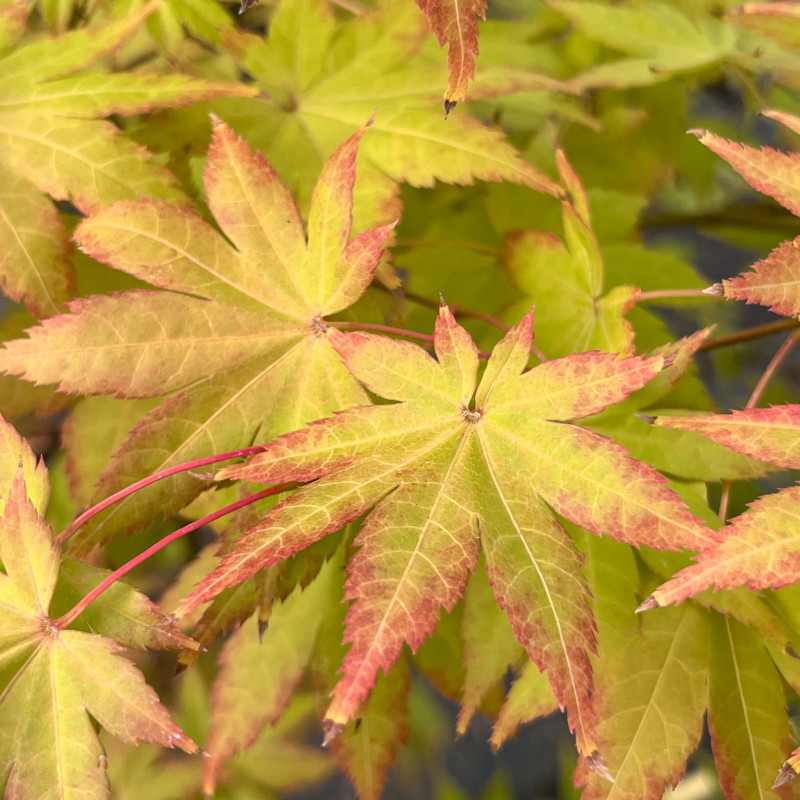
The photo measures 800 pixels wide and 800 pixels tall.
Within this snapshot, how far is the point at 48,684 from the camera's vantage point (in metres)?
0.60

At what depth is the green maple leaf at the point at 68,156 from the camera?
28.1 inches

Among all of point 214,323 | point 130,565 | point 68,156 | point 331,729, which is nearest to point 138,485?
point 130,565

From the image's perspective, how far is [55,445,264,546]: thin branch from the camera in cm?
61

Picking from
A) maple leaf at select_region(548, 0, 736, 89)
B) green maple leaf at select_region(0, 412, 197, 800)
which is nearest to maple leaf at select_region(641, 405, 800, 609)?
green maple leaf at select_region(0, 412, 197, 800)

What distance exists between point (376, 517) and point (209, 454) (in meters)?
0.20

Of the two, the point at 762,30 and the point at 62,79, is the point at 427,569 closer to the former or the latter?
the point at 62,79

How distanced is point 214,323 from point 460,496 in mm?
302

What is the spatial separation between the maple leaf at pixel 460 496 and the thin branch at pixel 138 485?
2.6 inches

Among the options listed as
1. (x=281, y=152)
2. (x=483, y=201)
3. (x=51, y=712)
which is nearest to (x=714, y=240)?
(x=483, y=201)

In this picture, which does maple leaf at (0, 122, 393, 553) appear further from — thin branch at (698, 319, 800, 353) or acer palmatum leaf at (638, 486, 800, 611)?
thin branch at (698, 319, 800, 353)

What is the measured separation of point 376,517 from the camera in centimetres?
56

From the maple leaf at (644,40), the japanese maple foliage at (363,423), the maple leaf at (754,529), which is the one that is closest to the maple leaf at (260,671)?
the japanese maple foliage at (363,423)

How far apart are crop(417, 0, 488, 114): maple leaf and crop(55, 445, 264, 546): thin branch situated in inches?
15.1

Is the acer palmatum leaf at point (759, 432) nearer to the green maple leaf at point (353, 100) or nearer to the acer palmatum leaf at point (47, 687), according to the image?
the green maple leaf at point (353, 100)
